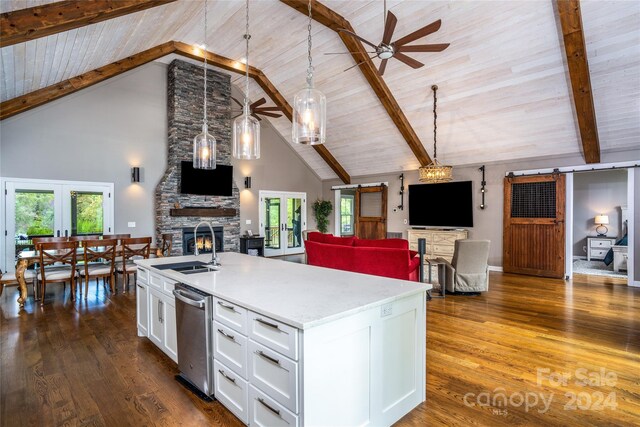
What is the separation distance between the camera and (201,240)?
818 centimetres

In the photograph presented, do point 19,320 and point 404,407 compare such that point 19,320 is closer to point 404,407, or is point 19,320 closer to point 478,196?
point 404,407

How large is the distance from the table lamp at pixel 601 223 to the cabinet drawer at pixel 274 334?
1087 cm

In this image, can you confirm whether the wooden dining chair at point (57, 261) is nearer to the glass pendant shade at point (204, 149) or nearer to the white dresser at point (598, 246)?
the glass pendant shade at point (204, 149)

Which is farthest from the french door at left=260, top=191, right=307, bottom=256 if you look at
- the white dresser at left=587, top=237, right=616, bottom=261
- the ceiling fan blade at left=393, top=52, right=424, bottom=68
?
the white dresser at left=587, top=237, right=616, bottom=261

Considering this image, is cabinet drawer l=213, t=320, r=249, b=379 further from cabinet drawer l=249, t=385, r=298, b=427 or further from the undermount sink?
the undermount sink

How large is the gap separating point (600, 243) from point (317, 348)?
35.2ft

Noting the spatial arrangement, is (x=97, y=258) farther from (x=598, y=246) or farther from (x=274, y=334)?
(x=598, y=246)

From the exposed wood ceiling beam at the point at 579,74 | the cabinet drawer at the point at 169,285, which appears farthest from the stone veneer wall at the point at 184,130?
the exposed wood ceiling beam at the point at 579,74

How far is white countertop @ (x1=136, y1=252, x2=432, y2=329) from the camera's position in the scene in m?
1.74

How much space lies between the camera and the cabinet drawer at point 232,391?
2.02 metres

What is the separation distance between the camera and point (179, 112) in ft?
25.4

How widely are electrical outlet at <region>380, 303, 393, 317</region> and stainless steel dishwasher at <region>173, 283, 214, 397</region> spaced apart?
117 cm

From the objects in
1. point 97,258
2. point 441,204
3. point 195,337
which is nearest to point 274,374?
point 195,337

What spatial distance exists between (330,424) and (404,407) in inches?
28.9
